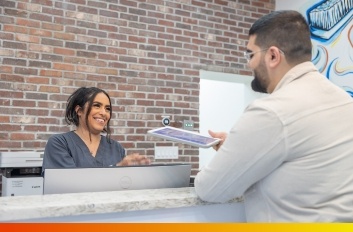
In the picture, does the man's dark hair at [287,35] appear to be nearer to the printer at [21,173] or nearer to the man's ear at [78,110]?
the man's ear at [78,110]

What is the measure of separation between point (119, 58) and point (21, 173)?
4.70 feet

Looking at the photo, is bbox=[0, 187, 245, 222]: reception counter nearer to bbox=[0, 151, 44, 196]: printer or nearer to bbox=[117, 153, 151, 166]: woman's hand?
bbox=[117, 153, 151, 166]: woman's hand

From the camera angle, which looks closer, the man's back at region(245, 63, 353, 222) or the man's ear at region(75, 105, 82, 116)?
the man's back at region(245, 63, 353, 222)

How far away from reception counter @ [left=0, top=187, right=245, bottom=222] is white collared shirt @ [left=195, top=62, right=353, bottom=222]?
18 cm

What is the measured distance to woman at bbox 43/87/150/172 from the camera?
2102 millimetres

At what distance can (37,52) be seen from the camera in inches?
129

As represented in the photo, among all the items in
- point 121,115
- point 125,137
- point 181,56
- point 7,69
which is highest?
point 181,56

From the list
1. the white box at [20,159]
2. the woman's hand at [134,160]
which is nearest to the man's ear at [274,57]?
the woman's hand at [134,160]

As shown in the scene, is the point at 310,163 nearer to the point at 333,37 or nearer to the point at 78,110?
the point at 78,110

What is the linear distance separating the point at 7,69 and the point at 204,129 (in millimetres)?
2501

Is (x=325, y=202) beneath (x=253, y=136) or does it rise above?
beneath

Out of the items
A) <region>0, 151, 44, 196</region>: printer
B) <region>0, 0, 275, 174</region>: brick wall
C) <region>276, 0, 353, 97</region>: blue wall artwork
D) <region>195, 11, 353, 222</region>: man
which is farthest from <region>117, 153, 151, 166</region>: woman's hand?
<region>276, 0, 353, 97</region>: blue wall artwork

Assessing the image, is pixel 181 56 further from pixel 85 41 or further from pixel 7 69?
pixel 7 69

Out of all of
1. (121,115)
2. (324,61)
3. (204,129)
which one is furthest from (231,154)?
(204,129)
